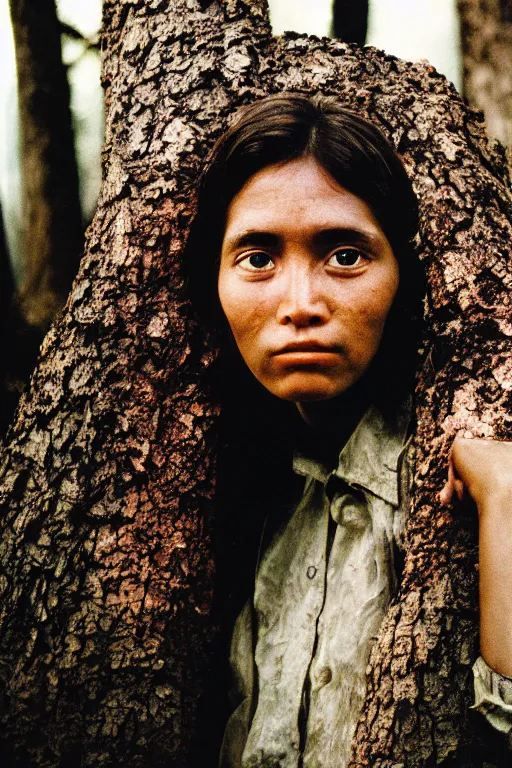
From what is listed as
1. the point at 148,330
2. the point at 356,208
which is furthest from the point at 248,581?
the point at 356,208

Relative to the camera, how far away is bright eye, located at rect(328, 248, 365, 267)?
3.72 feet

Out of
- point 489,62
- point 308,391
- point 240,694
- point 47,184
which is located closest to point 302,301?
point 308,391

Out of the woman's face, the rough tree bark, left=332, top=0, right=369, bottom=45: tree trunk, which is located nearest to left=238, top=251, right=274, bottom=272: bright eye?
the woman's face

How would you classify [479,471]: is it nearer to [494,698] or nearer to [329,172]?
[494,698]

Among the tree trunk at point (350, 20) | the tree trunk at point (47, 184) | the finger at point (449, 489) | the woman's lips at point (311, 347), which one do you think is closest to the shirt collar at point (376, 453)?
the finger at point (449, 489)

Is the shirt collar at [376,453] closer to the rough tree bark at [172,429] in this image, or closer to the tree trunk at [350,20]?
the rough tree bark at [172,429]

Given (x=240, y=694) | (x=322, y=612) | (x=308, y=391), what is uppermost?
(x=308, y=391)

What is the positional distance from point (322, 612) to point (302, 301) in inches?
22.5

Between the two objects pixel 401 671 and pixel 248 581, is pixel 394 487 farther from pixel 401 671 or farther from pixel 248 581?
pixel 248 581

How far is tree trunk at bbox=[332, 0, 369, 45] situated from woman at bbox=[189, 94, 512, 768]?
0.64m

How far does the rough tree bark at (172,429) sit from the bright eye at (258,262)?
0.21 metres

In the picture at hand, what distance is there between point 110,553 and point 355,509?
46 cm

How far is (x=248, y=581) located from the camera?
57.1 inches

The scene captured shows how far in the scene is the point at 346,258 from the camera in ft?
3.73
